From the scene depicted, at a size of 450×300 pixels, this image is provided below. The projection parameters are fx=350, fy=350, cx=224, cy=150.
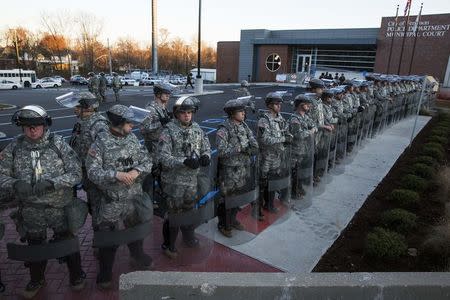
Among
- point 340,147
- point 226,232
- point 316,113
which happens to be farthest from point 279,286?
point 340,147

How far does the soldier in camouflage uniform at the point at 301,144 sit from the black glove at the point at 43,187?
3734 millimetres

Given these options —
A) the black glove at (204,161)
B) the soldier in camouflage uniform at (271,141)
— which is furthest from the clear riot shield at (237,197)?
the black glove at (204,161)

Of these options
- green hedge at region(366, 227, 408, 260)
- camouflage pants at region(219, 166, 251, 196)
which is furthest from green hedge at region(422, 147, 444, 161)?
camouflage pants at region(219, 166, 251, 196)

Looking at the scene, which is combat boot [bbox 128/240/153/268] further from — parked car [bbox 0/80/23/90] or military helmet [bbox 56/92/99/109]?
parked car [bbox 0/80/23/90]

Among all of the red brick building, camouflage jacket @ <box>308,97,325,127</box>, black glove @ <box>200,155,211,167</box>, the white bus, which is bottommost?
the white bus

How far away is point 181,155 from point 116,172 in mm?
897

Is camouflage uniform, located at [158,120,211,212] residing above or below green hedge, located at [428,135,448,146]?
above

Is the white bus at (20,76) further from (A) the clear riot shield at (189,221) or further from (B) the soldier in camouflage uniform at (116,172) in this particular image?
(B) the soldier in camouflage uniform at (116,172)

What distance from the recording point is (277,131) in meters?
5.18

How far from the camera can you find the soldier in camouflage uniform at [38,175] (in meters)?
3.17

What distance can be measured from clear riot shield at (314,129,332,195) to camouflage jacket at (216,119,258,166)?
2.31 metres

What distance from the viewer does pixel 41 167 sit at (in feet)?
10.8

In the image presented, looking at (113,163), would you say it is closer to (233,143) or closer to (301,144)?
(233,143)

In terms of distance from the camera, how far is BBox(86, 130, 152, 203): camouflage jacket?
3379 millimetres
